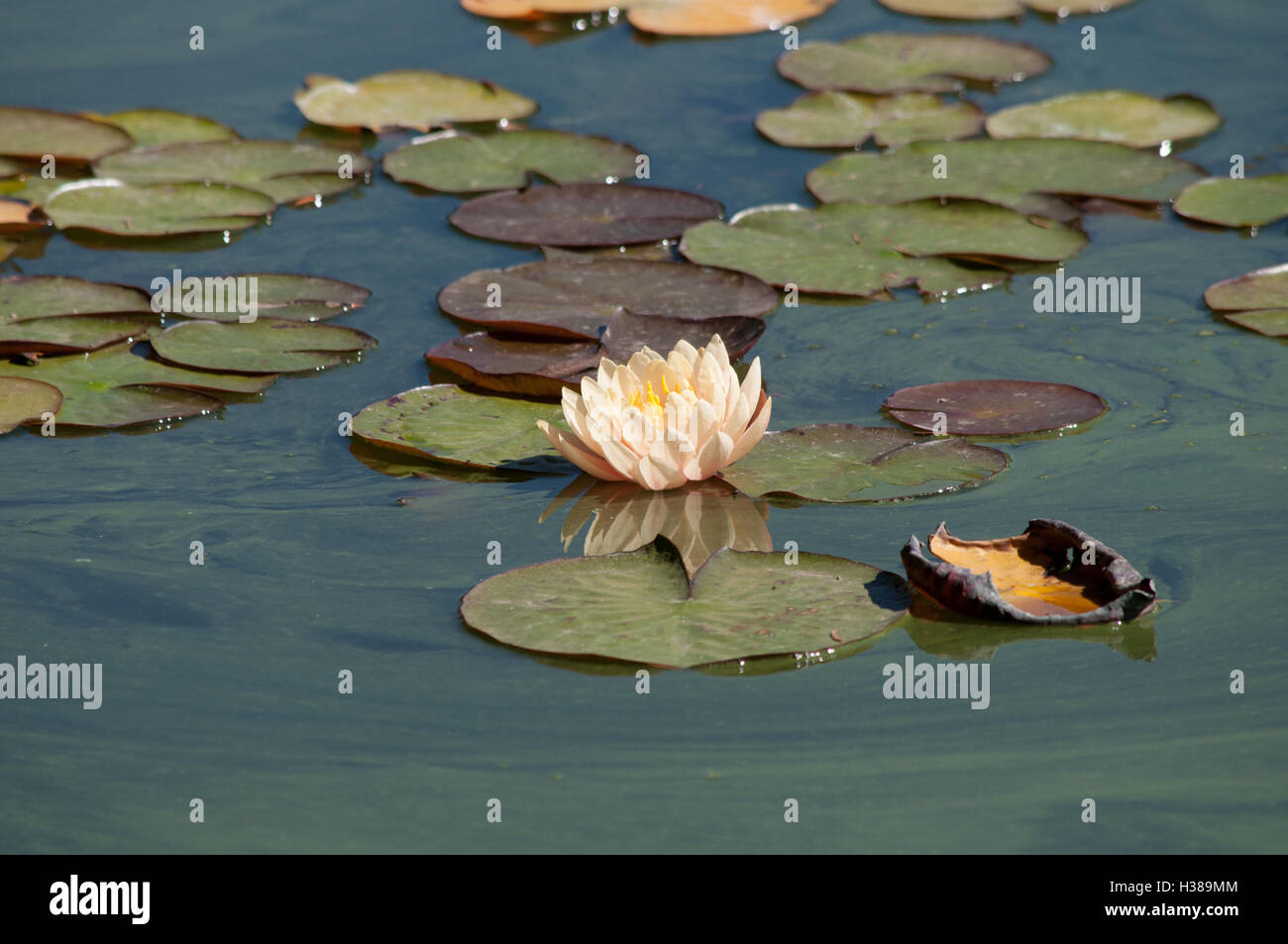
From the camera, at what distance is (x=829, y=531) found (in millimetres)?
3027

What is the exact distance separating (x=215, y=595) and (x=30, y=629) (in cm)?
37

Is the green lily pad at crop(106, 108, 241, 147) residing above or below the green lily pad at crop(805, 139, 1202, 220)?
above

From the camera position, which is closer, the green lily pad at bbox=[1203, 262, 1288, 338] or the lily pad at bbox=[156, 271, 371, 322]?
the green lily pad at bbox=[1203, 262, 1288, 338]

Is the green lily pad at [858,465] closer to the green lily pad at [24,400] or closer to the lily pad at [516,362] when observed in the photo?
the lily pad at [516,362]

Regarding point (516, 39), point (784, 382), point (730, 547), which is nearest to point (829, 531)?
point (730, 547)

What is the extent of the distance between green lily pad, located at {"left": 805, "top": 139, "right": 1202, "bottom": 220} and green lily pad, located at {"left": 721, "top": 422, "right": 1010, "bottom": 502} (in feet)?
5.52

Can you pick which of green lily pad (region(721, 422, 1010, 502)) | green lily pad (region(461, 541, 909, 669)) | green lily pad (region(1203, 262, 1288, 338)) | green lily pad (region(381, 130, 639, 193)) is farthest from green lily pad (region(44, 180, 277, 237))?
green lily pad (region(1203, 262, 1288, 338))

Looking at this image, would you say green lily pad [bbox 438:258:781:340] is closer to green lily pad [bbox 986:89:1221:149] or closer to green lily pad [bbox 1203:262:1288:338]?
green lily pad [bbox 1203:262:1288:338]

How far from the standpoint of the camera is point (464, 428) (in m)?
3.47

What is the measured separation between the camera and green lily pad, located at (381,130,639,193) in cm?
517

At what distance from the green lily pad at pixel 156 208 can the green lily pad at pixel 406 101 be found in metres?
0.89

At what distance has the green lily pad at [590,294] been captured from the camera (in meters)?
4.02

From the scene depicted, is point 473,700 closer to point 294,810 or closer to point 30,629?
point 294,810

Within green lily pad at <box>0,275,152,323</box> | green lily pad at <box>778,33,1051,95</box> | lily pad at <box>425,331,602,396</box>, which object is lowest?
lily pad at <box>425,331,602,396</box>
